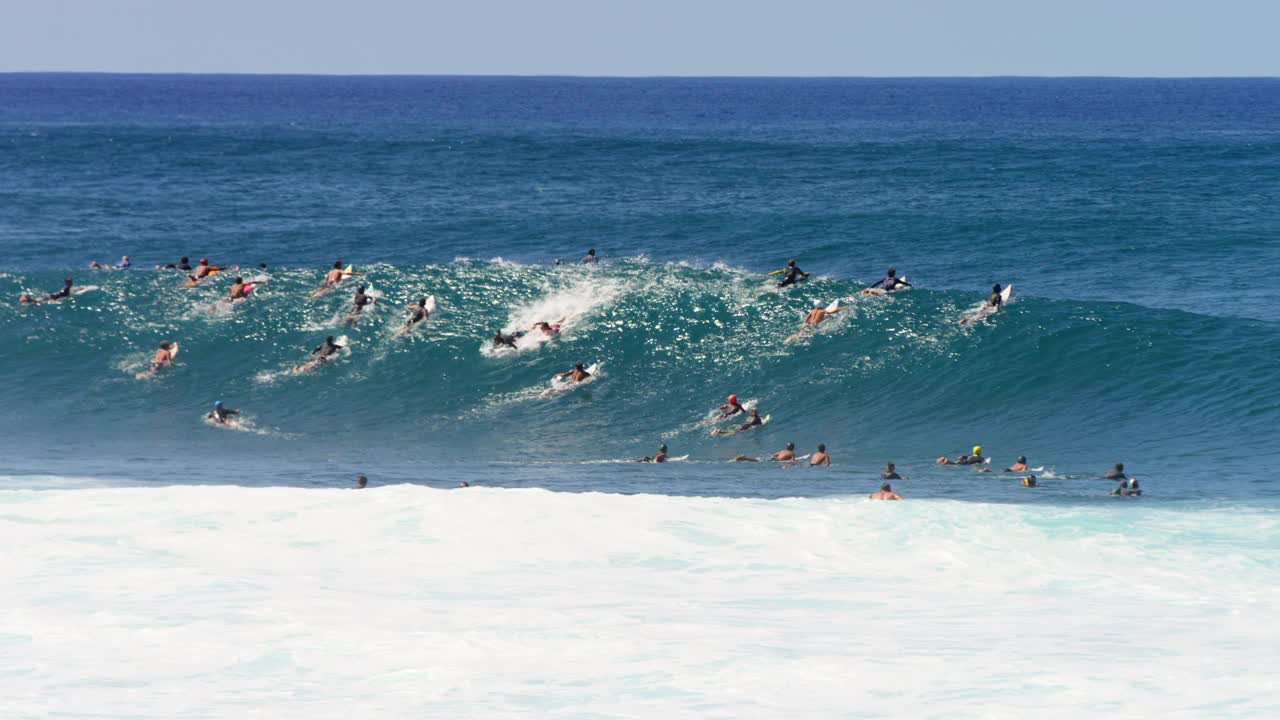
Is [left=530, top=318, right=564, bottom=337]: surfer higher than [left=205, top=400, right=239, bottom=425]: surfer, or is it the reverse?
[left=530, top=318, right=564, bottom=337]: surfer

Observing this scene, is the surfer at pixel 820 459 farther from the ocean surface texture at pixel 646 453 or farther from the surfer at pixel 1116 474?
the surfer at pixel 1116 474

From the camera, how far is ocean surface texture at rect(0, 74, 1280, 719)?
16656mm

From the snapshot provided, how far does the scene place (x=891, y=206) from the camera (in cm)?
6588

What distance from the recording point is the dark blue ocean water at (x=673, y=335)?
31922 mm

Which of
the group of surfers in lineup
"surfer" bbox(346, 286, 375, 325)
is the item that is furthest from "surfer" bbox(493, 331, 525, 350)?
"surfer" bbox(346, 286, 375, 325)

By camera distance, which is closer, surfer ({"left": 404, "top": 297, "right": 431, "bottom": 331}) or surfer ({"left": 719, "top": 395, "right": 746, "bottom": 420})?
surfer ({"left": 719, "top": 395, "right": 746, "bottom": 420})

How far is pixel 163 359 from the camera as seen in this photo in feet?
125

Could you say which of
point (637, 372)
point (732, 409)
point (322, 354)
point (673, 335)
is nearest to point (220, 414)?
point (322, 354)

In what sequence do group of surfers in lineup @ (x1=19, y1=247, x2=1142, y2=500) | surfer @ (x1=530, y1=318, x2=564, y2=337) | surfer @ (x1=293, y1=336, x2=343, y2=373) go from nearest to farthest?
group of surfers in lineup @ (x1=19, y1=247, x2=1142, y2=500), surfer @ (x1=293, y1=336, x2=343, y2=373), surfer @ (x1=530, y1=318, x2=564, y2=337)

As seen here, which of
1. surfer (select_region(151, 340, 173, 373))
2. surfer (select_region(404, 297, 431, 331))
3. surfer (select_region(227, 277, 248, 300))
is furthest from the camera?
surfer (select_region(227, 277, 248, 300))

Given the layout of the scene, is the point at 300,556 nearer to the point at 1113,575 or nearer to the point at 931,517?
the point at 931,517

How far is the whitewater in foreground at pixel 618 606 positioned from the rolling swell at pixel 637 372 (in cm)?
854

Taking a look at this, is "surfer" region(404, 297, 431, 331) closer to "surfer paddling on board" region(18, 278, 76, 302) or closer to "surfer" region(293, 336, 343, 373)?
"surfer" region(293, 336, 343, 373)

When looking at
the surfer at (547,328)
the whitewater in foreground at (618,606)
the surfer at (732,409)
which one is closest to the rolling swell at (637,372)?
the surfer at (547,328)
